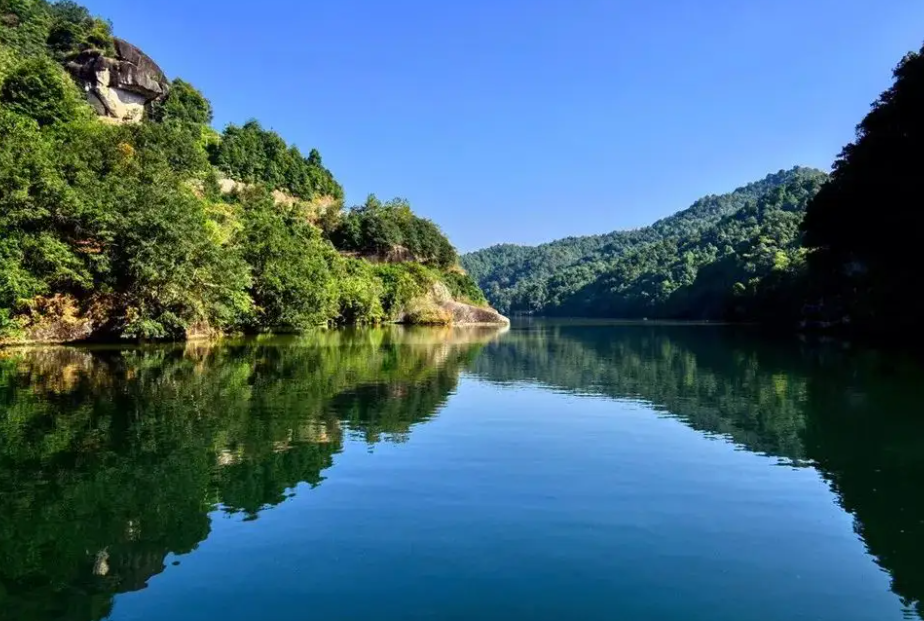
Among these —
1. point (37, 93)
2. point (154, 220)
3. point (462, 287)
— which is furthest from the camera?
point (462, 287)

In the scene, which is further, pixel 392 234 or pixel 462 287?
pixel 462 287

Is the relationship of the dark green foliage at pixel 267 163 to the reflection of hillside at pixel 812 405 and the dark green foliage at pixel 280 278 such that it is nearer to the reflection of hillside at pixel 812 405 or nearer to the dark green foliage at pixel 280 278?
the dark green foliage at pixel 280 278

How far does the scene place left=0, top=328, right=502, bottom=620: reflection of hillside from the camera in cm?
780

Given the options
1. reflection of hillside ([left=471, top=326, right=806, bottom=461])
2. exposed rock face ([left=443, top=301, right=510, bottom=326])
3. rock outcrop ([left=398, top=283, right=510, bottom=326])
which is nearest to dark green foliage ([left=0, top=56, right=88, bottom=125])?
reflection of hillside ([left=471, top=326, right=806, bottom=461])

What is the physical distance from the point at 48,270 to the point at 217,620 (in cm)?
3732

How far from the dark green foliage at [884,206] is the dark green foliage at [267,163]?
7121cm

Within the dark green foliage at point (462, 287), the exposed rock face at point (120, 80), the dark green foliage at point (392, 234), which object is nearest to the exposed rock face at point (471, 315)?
the dark green foliage at point (462, 287)

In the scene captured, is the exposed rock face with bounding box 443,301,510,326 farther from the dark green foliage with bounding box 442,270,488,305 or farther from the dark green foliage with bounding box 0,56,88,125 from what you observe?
the dark green foliage with bounding box 0,56,88,125

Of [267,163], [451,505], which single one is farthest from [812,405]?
[267,163]

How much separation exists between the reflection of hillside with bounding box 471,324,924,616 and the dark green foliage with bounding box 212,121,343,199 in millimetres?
63048

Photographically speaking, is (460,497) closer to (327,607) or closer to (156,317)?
(327,607)

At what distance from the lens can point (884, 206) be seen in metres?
48.0

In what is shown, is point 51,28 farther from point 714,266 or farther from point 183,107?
point 714,266

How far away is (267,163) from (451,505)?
319 feet
